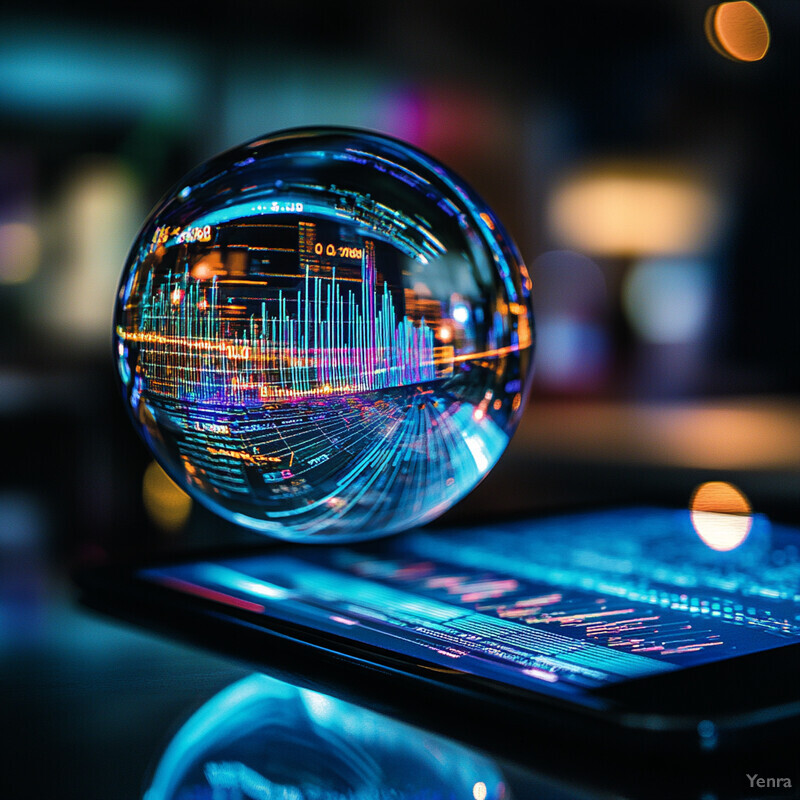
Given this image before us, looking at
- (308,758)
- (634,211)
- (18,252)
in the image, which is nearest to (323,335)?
(308,758)

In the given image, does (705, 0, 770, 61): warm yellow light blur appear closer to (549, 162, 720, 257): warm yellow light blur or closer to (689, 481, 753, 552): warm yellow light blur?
(549, 162, 720, 257): warm yellow light blur

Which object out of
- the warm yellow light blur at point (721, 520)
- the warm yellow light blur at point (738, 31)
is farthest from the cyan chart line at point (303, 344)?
the warm yellow light blur at point (738, 31)

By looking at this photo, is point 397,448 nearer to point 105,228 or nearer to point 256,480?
point 256,480

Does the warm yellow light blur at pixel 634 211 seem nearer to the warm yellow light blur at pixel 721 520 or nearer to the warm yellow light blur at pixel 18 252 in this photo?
the warm yellow light blur at pixel 18 252

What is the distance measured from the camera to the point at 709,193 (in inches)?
117

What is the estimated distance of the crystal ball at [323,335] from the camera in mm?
568

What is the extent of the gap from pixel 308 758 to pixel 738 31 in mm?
2741

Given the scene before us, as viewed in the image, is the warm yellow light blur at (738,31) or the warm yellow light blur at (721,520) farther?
the warm yellow light blur at (738,31)

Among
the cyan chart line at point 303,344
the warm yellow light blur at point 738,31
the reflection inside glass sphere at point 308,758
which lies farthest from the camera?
the warm yellow light blur at point 738,31

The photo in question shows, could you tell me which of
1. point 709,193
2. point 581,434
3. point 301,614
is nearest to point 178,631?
point 301,614

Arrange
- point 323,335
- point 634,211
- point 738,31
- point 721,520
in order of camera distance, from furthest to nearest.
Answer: point 634,211 → point 738,31 → point 721,520 → point 323,335

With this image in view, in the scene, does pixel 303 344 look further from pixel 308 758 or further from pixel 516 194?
pixel 516 194

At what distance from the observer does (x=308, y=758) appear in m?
0.44

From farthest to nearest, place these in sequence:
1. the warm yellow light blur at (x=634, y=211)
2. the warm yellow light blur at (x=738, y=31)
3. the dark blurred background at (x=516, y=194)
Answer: the warm yellow light blur at (x=634, y=211)
the warm yellow light blur at (x=738, y=31)
the dark blurred background at (x=516, y=194)
